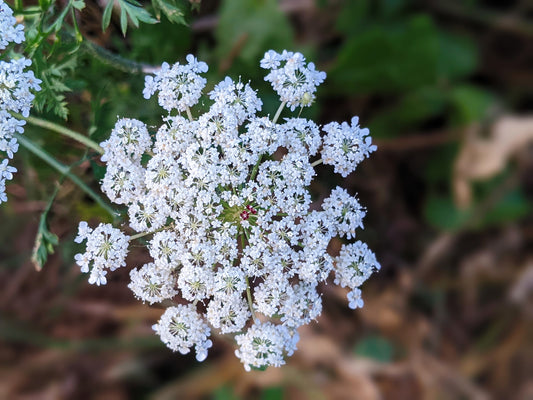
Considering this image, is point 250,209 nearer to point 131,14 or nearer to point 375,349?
point 131,14

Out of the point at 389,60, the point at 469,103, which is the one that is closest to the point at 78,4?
the point at 389,60

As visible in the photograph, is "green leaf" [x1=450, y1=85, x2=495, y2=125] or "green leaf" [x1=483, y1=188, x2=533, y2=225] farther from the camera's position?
"green leaf" [x1=483, y1=188, x2=533, y2=225]

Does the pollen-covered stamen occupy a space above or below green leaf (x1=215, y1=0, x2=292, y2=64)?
below

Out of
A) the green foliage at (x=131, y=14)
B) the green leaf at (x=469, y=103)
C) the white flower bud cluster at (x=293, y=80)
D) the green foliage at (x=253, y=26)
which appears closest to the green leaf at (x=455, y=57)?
the green leaf at (x=469, y=103)

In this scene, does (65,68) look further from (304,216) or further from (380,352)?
(380,352)

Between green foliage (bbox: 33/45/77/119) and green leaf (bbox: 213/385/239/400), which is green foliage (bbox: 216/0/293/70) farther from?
green leaf (bbox: 213/385/239/400)

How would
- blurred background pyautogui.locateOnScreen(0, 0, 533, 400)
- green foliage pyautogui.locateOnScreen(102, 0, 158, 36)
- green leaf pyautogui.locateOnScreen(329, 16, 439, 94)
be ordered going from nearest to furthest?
green foliage pyautogui.locateOnScreen(102, 0, 158, 36) < green leaf pyautogui.locateOnScreen(329, 16, 439, 94) < blurred background pyautogui.locateOnScreen(0, 0, 533, 400)

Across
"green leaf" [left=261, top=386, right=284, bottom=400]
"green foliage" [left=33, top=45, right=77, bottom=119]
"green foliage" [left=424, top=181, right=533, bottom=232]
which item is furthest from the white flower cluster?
"green foliage" [left=424, top=181, right=533, bottom=232]
